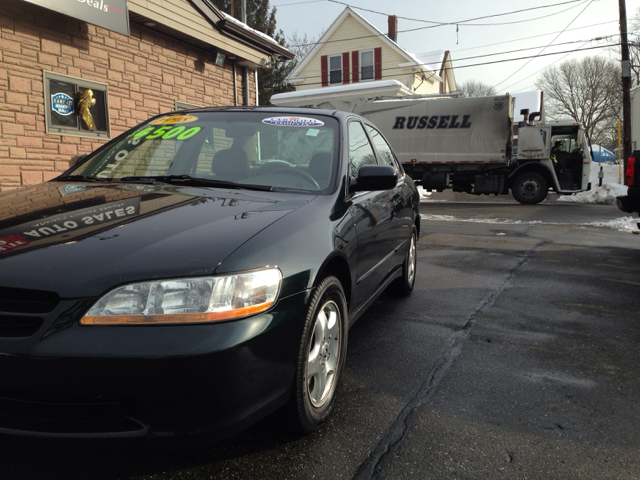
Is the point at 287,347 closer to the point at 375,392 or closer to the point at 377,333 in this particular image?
the point at 375,392

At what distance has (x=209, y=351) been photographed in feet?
5.87

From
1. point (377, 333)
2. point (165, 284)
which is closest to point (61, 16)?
point (377, 333)

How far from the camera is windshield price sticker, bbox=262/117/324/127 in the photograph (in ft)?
11.3

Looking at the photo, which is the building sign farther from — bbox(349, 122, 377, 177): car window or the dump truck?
the dump truck

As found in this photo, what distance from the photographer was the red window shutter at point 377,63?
28.4 meters

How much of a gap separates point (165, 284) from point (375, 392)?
5.00 feet

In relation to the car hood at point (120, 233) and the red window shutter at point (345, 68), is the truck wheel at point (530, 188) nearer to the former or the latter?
the red window shutter at point (345, 68)

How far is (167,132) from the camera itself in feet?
11.8

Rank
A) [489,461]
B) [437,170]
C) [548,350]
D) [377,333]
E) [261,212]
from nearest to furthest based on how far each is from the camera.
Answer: [489,461] < [261,212] < [548,350] < [377,333] < [437,170]

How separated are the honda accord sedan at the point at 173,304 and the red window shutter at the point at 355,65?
27600 mm

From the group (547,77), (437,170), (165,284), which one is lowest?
(165,284)

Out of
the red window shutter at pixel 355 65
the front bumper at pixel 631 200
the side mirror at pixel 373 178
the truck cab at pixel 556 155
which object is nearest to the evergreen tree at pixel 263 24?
the red window shutter at pixel 355 65

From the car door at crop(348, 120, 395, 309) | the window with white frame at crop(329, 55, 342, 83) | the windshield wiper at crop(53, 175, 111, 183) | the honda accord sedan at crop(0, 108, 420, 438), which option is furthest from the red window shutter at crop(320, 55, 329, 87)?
the honda accord sedan at crop(0, 108, 420, 438)

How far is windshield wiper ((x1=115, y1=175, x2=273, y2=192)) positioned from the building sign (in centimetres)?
500
